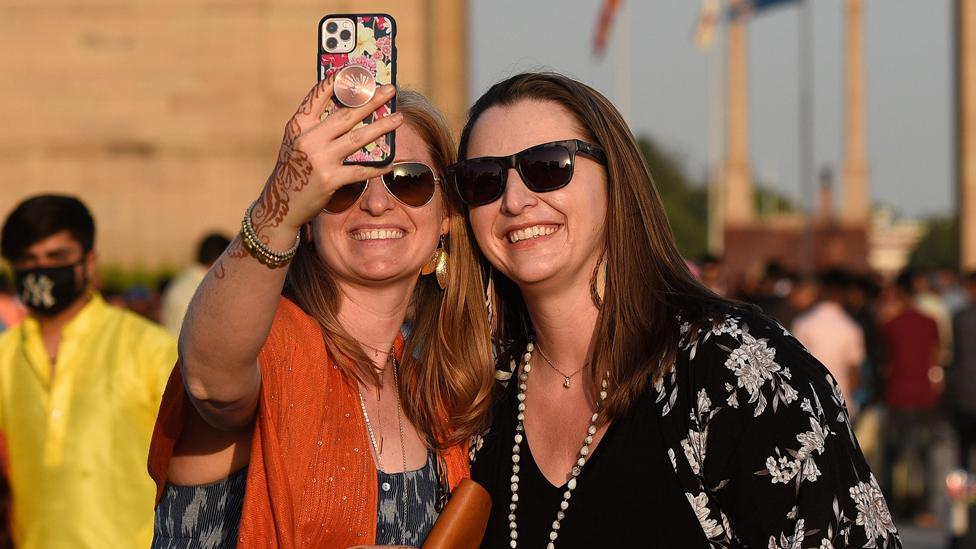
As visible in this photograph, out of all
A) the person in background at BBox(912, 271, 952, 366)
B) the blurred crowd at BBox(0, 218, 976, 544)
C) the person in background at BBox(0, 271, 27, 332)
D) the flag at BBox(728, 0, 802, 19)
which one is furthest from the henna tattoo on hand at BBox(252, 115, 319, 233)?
Result: the flag at BBox(728, 0, 802, 19)

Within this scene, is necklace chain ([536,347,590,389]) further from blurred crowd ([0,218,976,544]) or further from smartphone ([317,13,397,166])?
blurred crowd ([0,218,976,544])

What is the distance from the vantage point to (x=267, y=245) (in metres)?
2.41

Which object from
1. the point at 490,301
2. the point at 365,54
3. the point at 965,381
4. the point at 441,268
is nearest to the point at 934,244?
the point at 965,381

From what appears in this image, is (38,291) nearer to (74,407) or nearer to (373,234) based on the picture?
(74,407)

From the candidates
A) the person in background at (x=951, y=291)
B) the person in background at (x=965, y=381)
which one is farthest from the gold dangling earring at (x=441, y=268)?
the person in background at (x=951, y=291)

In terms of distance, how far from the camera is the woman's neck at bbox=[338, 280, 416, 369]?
3.21 m

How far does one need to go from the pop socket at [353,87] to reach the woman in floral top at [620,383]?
0.74 meters

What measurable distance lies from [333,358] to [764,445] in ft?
3.02

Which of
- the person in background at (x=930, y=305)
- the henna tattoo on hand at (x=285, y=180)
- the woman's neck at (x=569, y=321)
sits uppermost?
the henna tattoo on hand at (x=285, y=180)

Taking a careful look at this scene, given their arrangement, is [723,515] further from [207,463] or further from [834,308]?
[834,308]

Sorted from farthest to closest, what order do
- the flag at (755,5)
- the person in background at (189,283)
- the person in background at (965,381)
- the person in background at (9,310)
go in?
the flag at (755,5) < the person in background at (965,381) < the person in background at (9,310) < the person in background at (189,283)

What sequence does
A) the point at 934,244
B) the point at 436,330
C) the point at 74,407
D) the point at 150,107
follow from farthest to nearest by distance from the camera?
the point at 934,244, the point at 150,107, the point at 74,407, the point at 436,330

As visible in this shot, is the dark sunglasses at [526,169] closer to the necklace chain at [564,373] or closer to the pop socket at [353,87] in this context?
the necklace chain at [564,373]

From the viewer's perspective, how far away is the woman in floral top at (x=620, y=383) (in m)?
2.71
